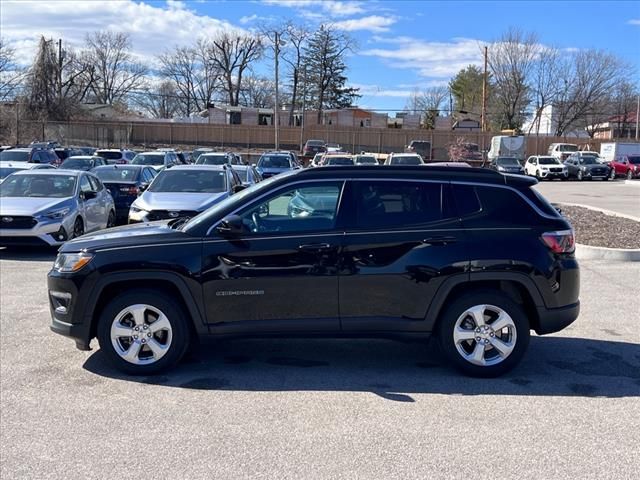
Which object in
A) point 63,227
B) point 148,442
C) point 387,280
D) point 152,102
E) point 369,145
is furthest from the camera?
point 152,102

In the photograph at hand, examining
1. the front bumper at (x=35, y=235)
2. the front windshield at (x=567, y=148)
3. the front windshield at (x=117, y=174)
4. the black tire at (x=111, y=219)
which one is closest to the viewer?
the front bumper at (x=35, y=235)

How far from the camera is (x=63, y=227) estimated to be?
39.2 ft

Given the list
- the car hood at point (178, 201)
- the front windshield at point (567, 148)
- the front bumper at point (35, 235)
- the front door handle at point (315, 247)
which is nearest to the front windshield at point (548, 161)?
the front windshield at point (567, 148)

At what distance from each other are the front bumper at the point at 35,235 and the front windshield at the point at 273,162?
15.9 m

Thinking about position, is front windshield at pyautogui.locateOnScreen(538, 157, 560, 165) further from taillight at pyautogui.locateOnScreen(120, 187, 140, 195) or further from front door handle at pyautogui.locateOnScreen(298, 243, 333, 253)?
front door handle at pyautogui.locateOnScreen(298, 243, 333, 253)

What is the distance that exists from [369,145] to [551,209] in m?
55.0

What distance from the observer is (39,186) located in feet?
42.7

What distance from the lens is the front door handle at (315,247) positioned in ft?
17.4

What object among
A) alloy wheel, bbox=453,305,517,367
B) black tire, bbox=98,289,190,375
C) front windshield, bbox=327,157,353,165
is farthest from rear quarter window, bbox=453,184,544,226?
front windshield, bbox=327,157,353,165

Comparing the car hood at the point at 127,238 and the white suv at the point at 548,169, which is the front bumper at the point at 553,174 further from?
the car hood at the point at 127,238

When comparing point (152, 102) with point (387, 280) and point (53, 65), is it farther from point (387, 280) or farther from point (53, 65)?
point (387, 280)

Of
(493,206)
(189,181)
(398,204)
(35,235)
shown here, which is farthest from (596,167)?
(398,204)

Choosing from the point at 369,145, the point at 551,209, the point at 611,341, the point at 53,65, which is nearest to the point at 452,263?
the point at 551,209

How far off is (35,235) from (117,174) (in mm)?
6461
